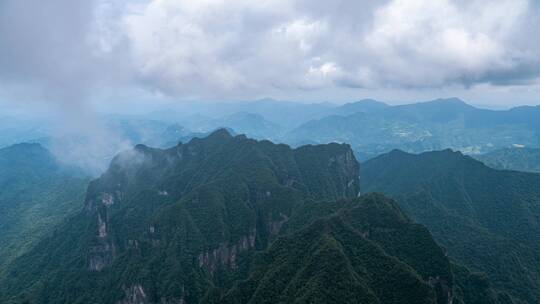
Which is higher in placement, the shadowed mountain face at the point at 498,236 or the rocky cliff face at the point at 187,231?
the rocky cliff face at the point at 187,231

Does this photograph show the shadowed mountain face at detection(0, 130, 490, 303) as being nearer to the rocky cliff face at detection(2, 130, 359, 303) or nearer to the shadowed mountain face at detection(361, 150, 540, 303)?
the rocky cliff face at detection(2, 130, 359, 303)

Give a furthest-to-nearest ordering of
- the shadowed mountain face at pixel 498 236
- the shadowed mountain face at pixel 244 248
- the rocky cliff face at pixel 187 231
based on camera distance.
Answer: the shadowed mountain face at pixel 498 236 → the rocky cliff face at pixel 187 231 → the shadowed mountain face at pixel 244 248

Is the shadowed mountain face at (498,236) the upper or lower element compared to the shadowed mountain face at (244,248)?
lower

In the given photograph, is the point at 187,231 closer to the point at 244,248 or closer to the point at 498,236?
the point at 244,248

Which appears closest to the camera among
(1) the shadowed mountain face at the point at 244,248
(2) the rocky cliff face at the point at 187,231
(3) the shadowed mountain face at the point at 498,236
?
(1) the shadowed mountain face at the point at 244,248

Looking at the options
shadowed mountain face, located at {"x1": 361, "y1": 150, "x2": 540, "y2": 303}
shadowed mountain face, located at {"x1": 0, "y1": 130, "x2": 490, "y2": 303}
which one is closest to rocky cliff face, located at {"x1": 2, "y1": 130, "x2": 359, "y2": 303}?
shadowed mountain face, located at {"x1": 0, "y1": 130, "x2": 490, "y2": 303}

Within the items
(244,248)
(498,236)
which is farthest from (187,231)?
(498,236)

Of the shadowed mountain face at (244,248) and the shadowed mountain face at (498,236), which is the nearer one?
the shadowed mountain face at (244,248)

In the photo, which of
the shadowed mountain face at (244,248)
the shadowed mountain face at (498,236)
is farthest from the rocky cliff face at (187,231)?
the shadowed mountain face at (498,236)

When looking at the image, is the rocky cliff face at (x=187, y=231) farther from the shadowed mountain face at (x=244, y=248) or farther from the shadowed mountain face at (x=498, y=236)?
the shadowed mountain face at (x=498, y=236)
